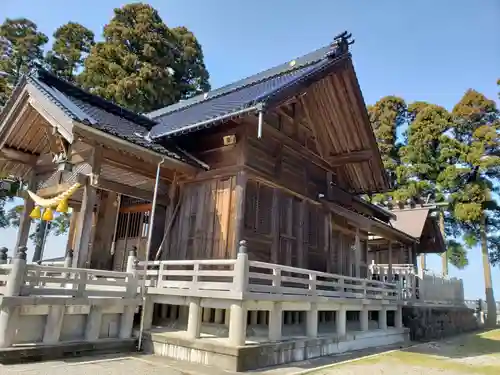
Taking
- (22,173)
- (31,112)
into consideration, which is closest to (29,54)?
(22,173)

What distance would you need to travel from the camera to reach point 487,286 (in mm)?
25000

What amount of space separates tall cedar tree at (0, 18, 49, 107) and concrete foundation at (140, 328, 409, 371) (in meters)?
20.3

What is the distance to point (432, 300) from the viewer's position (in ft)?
52.7

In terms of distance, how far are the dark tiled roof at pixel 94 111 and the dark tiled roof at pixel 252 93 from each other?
569 millimetres

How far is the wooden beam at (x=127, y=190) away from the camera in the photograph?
850 centimetres

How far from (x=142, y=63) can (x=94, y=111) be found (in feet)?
50.0

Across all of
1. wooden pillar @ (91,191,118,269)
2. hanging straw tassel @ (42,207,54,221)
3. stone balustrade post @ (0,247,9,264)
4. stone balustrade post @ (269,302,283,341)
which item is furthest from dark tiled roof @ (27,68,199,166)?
stone balustrade post @ (269,302,283,341)

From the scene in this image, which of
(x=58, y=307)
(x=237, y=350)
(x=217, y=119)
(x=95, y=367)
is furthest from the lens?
(x=217, y=119)

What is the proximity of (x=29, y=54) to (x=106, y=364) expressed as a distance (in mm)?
21807

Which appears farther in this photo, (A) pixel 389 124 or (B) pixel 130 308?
(A) pixel 389 124

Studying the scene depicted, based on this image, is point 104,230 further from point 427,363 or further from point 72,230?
point 427,363

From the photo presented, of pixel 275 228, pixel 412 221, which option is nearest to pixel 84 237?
pixel 275 228

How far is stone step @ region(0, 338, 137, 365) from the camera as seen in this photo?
19.7 feet

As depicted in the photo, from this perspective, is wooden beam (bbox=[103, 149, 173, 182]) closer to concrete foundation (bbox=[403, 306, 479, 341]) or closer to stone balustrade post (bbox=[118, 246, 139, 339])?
stone balustrade post (bbox=[118, 246, 139, 339])
